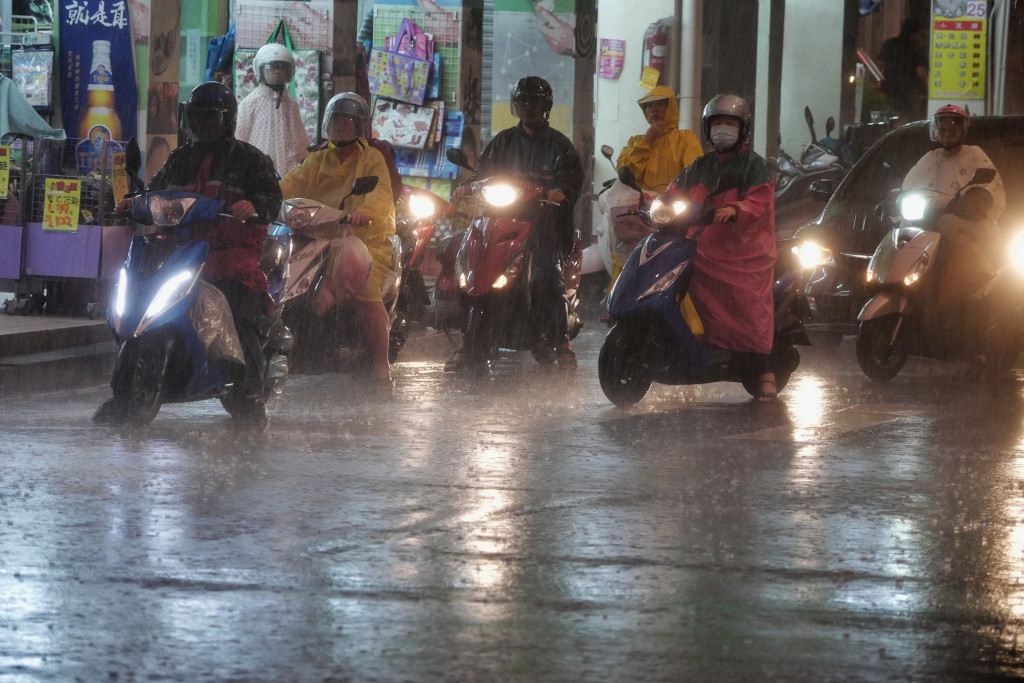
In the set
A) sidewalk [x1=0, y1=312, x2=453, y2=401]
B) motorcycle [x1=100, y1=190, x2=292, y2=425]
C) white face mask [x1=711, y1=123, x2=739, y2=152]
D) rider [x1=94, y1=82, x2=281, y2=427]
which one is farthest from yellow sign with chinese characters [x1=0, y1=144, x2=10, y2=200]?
white face mask [x1=711, y1=123, x2=739, y2=152]

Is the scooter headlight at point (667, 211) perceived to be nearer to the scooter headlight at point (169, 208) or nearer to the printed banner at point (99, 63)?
the scooter headlight at point (169, 208)

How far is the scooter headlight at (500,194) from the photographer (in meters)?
10.6

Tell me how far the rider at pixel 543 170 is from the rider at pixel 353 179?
1.09m

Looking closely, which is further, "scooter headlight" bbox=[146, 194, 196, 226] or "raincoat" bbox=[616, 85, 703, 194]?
"raincoat" bbox=[616, 85, 703, 194]

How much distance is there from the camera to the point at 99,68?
560 inches

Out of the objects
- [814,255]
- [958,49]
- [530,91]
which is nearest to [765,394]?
[530,91]

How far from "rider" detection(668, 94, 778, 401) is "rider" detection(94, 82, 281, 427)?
101 inches

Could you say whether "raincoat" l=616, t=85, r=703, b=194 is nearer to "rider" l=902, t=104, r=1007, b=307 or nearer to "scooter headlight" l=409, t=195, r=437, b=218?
"scooter headlight" l=409, t=195, r=437, b=218

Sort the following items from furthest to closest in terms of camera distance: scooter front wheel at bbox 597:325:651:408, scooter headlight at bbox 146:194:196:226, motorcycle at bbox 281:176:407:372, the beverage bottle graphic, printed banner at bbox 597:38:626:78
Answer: printed banner at bbox 597:38:626:78
the beverage bottle graphic
scooter front wheel at bbox 597:325:651:408
motorcycle at bbox 281:176:407:372
scooter headlight at bbox 146:194:196:226

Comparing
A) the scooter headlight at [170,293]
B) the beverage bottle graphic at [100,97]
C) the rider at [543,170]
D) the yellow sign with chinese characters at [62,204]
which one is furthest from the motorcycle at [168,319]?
the beverage bottle graphic at [100,97]

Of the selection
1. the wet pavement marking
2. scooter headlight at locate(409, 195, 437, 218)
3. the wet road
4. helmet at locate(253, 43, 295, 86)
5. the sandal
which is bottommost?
the wet road

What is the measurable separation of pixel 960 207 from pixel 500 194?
297 cm

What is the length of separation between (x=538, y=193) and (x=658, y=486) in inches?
171

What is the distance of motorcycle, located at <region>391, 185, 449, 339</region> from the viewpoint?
11.3 meters
